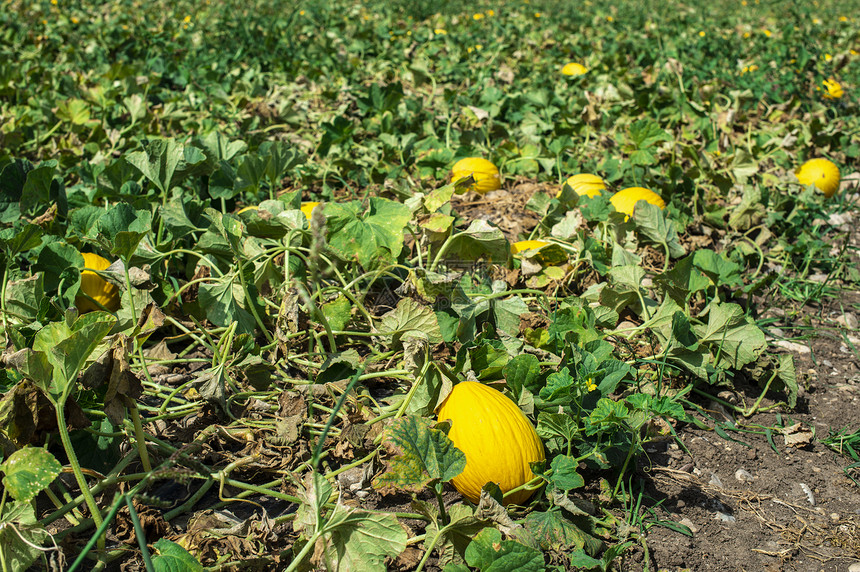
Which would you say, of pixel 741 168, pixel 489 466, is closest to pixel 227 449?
pixel 489 466

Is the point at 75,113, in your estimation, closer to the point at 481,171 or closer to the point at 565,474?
→ the point at 481,171

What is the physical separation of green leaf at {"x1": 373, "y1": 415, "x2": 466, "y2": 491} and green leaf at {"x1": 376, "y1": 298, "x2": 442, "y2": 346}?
0.43m

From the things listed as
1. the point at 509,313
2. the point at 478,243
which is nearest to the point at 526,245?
the point at 478,243

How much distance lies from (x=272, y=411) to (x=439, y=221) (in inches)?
34.3

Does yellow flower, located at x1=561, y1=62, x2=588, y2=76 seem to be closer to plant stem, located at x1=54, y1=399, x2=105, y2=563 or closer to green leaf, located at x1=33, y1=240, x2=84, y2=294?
green leaf, located at x1=33, y1=240, x2=84, y2=294

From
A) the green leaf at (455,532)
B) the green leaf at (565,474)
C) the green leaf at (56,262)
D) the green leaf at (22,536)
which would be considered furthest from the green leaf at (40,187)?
the green leaf at (565,474)

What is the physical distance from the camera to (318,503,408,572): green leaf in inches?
59.8

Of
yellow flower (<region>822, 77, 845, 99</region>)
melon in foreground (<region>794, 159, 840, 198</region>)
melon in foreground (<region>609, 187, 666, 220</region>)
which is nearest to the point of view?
melon in foreground (<region>609, 187, 666, 220</region>)

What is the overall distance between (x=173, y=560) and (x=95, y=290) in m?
1.28

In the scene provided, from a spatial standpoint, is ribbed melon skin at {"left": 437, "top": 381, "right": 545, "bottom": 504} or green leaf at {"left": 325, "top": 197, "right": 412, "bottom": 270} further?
green leaf at {"left": 325, "top": 197, "right": 412, "bottom": 270}

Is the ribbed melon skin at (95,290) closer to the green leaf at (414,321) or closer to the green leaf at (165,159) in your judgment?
the green leaf at (165,159)

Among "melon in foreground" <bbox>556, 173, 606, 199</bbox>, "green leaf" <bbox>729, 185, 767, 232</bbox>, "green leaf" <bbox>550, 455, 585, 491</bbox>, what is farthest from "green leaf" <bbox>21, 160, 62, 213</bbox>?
"green leaf" <bbox>729, 185, 767, 232</bbox>

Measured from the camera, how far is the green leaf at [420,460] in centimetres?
164

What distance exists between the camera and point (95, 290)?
7.96 ft
